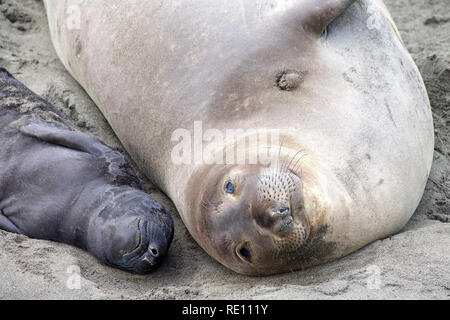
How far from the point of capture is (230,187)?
3.12m

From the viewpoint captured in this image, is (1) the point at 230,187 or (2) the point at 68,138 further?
(2) the point at 68,138

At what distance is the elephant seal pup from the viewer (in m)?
3.37

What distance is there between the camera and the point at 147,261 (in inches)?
132

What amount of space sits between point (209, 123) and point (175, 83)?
0.36 m

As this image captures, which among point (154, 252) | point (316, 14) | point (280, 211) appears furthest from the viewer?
point (316, 14)

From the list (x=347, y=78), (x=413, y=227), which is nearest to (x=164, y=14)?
(x=347, y=78)

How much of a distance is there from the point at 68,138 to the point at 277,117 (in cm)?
127

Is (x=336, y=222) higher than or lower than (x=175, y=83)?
lower

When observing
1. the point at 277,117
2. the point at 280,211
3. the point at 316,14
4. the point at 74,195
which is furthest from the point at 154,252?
the point at 316,14

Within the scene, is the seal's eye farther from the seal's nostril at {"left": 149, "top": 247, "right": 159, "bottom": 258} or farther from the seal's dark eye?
the seal's nostril at {"left": 149, "top": 247, "right": 159, "bottom": 258}

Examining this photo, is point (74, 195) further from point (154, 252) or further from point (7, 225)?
point (154, 252)

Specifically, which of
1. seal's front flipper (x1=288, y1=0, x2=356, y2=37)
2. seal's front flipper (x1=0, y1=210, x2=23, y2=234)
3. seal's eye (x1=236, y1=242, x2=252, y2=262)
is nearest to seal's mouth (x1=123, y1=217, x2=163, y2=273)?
seal's eye (x1=236, y1=242, x2=252, y2=262)

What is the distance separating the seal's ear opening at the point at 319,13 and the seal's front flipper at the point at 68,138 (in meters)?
1.34

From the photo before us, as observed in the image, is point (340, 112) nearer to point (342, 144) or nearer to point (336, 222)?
point (342, 144)
